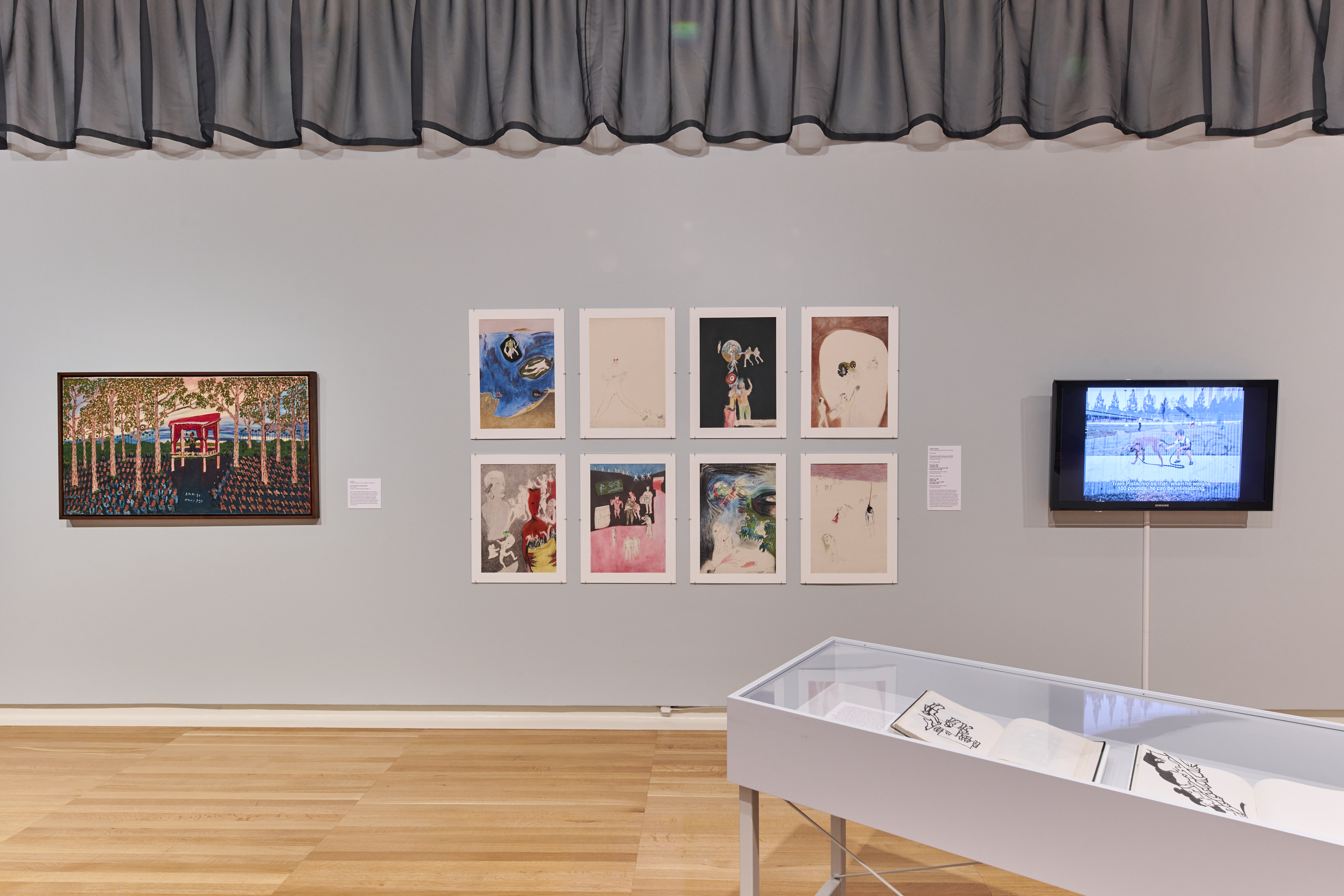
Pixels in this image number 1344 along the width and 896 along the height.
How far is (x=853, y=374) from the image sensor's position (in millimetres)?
2951

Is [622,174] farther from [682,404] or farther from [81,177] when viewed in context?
[81,177]

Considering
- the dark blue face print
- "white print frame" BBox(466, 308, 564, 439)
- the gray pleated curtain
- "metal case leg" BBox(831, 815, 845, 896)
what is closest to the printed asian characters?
"metal case leg" BBox(831, 815, 845, 896)

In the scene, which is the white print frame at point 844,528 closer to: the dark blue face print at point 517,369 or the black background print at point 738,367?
the black background print at point 738,367

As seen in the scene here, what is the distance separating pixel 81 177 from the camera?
3041 mm

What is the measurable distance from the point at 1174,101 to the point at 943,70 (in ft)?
3.32

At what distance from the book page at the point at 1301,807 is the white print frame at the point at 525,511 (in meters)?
2.45

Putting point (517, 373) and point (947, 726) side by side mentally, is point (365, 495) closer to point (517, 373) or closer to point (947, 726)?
point (517, 373)

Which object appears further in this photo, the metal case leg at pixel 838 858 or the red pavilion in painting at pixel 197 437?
the red pavilion in painting at pixel 197 437

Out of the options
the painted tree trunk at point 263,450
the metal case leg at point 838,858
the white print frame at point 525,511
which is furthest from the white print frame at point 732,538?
the painted tree trunk at point 263,450

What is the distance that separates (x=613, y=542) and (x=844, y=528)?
1.08 metres

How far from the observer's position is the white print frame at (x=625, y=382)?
9.80 ft

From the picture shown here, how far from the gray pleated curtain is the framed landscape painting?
1.14 m

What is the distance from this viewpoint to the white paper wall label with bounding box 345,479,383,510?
10.0 ft

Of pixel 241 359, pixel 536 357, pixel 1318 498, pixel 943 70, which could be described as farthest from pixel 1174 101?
pixel 241 359
